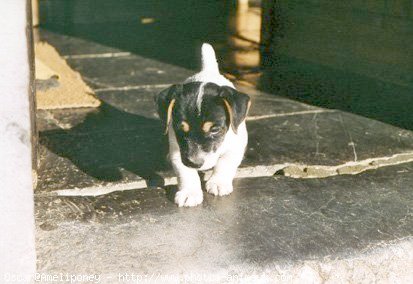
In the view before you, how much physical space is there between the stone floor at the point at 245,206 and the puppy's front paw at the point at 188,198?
4 centimetres

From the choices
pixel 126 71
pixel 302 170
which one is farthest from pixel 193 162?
pixel 126 71

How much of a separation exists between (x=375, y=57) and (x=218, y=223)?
3055 mm

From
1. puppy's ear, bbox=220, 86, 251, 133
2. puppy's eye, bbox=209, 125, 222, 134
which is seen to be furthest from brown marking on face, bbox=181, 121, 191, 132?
puppy's ear, bbox=220, 86, 251, 133

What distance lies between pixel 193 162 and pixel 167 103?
0.36 m

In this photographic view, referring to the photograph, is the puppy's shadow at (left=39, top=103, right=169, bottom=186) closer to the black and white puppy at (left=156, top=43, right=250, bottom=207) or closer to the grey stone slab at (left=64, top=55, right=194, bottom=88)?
the black and white puppy at (left=156, top=43, right=250, bottom=207)

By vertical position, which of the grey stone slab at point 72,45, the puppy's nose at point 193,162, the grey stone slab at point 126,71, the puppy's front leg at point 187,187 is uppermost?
the puppy's nose at point 193,162

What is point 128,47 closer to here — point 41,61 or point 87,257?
point 41,61

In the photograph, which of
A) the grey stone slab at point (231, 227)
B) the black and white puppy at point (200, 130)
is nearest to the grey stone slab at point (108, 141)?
the grey stone slab at point (231, 227)

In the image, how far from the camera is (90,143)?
12.4 ft

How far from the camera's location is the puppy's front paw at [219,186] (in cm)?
300

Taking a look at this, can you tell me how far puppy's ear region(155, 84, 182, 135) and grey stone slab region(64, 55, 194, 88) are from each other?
2576mm

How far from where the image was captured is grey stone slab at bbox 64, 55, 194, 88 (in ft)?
18.1

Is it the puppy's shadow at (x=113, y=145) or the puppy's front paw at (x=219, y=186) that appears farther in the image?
the puppy's shadow at (x=113, y=145)

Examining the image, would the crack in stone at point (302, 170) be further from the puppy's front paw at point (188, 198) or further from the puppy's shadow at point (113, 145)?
the puppy's front paw at point (188, 198)
